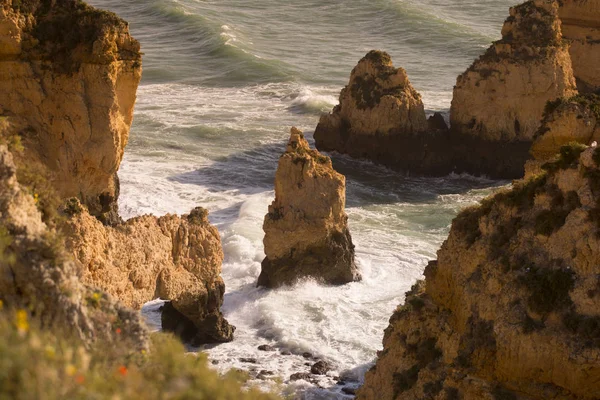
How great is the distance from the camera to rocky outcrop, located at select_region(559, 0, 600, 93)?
147 ft

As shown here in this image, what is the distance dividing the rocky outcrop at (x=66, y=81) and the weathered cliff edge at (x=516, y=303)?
9462 mm

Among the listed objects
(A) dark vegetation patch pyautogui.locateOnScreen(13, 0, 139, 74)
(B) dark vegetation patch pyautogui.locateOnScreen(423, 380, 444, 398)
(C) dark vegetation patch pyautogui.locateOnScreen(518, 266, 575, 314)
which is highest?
(A) dark vegetation patch pyautogui.locateOnScreen(13, 0, 139, 74)

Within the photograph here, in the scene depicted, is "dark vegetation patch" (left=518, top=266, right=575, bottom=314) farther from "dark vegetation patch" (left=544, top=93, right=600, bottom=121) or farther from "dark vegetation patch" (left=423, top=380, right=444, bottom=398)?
"dark vegetation patch" (left=544, top=93, right=600, bottom=121)

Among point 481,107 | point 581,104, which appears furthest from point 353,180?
point 581,104

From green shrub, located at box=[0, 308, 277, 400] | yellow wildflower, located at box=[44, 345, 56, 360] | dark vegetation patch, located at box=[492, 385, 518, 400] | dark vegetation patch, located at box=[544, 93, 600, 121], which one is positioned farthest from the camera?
dark vegetation patch, located at box=[544, 93, 600, 121]

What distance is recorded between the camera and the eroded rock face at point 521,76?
39781mm

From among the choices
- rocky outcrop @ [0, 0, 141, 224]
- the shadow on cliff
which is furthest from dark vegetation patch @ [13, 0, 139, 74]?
the shadow on cliff

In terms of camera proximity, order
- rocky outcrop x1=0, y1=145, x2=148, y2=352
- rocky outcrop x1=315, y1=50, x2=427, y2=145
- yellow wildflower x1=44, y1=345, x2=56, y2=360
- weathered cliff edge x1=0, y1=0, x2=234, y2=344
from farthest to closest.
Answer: rocky outcrop x1=315, y1=50, x2=427, y2=145, weathered cliff edge x1=0, y1=0, x2=234, y2=344, rocky outcrop x1=0, y1=145, x2=148, y2=352, yellow wildflower x1=44, y1=345, x2=56, y2=360

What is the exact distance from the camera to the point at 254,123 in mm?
47969

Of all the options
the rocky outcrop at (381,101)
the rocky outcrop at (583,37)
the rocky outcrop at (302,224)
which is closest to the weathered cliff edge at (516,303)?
the rocky outcrop at (302,224)

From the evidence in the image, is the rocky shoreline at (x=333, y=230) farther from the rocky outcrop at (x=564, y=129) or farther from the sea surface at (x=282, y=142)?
the sea surface at (x=282, y=142)

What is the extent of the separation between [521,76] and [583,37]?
7.45 metres

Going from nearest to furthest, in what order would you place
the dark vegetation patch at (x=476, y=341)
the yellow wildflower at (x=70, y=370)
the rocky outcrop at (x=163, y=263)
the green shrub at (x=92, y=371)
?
the green shrub at (x=92, y=371)
the yellow wildflower at (x=70, y=370)
the dark vegetation patch at (x=476, y=341)
the rocky outcrop at (x=163, y=263)

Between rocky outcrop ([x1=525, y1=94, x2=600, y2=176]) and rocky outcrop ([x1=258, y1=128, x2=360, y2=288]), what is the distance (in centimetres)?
829
